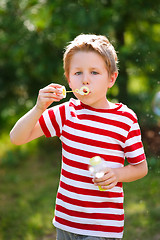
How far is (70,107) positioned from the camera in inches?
67.0

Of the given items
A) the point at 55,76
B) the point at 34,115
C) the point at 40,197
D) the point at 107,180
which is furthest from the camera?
the point at 55,76

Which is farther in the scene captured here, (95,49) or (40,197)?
(40,197)

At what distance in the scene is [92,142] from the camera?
1.60m

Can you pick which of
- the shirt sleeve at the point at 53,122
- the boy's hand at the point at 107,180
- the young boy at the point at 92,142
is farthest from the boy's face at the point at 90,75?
the boy's hand at the point at 107,180

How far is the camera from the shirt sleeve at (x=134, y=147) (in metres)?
1.60

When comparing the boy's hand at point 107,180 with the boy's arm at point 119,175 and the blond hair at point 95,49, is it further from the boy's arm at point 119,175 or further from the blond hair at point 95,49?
the blond hair at point 95,49

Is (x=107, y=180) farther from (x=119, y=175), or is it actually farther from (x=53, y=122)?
(x=53, y=122)

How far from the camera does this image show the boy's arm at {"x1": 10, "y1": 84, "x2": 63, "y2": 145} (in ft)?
5.22

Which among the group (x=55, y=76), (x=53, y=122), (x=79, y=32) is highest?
(x=79, y=32)

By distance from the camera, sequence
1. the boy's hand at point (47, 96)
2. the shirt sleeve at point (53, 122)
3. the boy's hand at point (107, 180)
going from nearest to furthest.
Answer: the boy's hand at point (107, 180) < the boy's hand at point (47, 96) < the shirt sleeve at point (53, 122)

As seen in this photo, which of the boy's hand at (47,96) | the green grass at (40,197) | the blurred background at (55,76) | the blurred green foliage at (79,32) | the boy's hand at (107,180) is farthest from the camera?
the blurred green foliage at (79,32)

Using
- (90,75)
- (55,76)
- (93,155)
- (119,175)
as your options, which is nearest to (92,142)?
(93,155)

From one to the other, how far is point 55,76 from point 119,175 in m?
3.13

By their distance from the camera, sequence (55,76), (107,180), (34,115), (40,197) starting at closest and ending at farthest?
(107,180)
(34,115)
(40,197)
(55,76)
